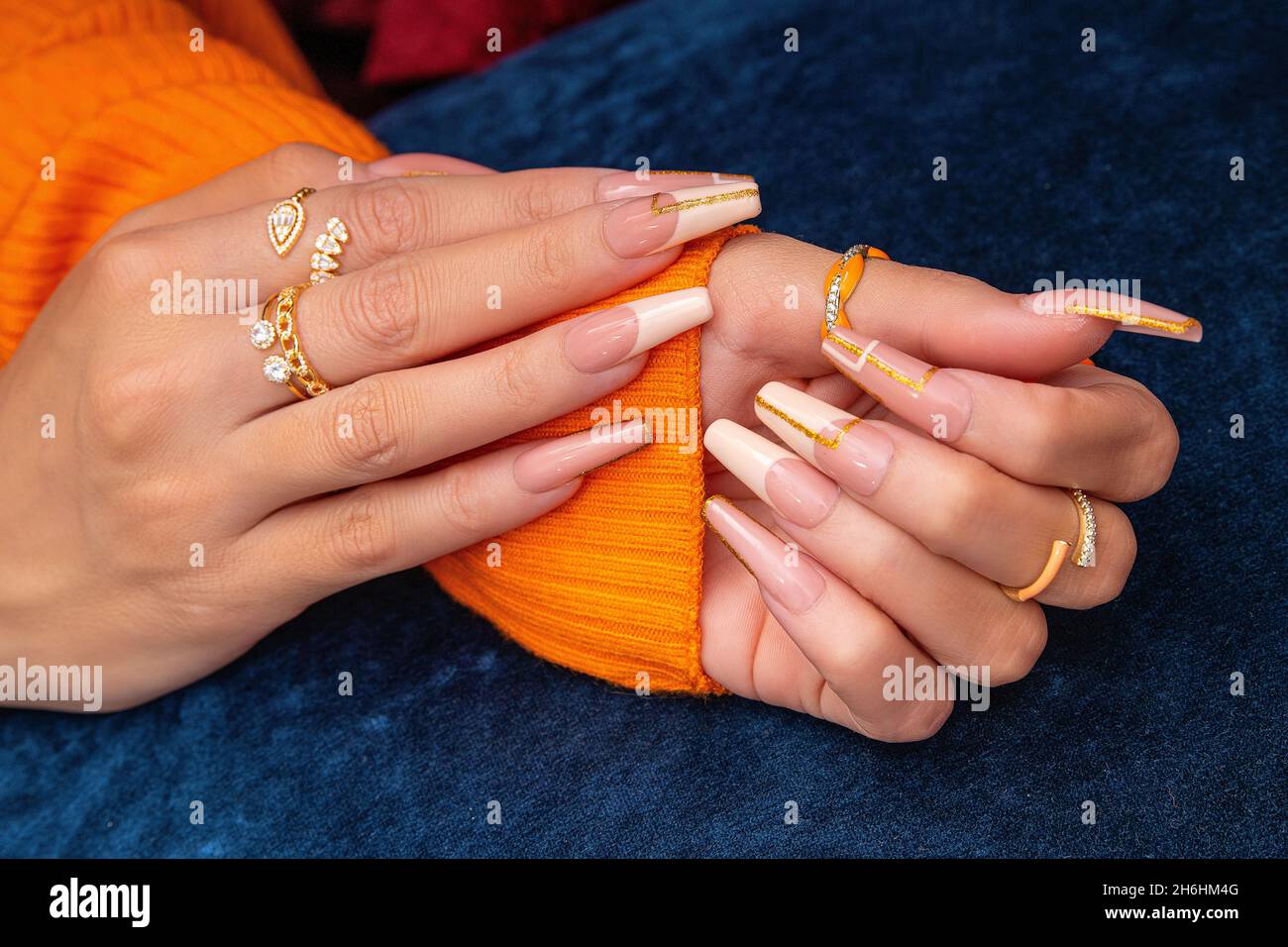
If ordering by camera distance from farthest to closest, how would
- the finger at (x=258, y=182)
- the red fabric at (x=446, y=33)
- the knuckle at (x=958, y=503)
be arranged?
the red fabric at (x=446, y=33)
the finger at (x=258, y=182)
the knuckle at (x=958, y=503)

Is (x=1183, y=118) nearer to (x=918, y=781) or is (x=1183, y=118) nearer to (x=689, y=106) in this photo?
(x=689, y=106)

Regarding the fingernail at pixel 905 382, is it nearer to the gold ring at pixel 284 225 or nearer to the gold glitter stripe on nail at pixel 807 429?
the gold glitter stripe on nail at pixel 807 429

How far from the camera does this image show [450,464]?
2.51ft

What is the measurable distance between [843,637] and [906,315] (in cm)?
21

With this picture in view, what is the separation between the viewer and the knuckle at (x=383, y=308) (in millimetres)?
688

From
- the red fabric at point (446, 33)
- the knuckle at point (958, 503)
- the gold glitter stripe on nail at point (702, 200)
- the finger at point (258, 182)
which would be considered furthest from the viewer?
the red fabric at point (446, 33)

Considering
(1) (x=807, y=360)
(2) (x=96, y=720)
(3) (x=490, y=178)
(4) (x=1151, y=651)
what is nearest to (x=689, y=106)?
(3) (x=490, y=178)

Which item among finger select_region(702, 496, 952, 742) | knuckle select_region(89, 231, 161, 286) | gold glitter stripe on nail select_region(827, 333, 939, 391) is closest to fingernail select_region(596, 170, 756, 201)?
gold glitter stripe on nail select_region(827, 333, 939, 391)

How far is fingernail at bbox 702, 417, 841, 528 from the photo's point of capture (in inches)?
23.9

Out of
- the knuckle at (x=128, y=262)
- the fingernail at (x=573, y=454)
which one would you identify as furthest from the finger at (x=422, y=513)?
the knuckle at (x=128, y=262)

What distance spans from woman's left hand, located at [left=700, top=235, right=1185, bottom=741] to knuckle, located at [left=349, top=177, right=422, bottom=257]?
10.8 inches

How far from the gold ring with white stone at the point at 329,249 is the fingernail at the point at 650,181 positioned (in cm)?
20

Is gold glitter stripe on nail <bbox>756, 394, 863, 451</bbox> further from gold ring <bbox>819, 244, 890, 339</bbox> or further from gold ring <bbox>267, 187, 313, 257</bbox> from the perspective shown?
gold ring <bbox>267, 187, 313, 257</bbox>

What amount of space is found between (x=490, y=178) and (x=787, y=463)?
340mm
